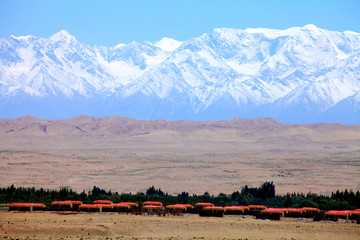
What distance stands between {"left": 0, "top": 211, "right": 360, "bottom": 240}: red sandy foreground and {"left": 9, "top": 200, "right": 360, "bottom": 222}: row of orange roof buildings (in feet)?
4.55

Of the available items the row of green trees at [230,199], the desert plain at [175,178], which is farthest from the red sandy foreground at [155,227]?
the row of green trees at [230,199]

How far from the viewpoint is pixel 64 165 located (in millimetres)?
118500

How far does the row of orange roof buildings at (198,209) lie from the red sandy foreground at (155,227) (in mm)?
1387

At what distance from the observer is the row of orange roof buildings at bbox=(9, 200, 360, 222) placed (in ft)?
166

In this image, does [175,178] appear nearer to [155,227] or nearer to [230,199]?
[230,199]

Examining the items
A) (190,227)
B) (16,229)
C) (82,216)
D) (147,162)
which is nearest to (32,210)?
(82,216)

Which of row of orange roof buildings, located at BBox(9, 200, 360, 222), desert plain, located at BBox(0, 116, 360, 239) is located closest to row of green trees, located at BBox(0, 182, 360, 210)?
row of orange roof buildings, located at BBox(9, 200, 360, 222)

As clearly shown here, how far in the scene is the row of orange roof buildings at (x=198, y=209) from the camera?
50.5 m

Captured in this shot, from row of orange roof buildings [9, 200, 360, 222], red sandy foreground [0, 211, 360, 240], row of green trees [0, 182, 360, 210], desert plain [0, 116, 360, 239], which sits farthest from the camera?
row of green trees [0, 182, 360, 210]

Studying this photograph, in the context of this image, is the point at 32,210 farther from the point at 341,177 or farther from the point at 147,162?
the point at 147,162

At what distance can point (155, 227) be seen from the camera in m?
44.8

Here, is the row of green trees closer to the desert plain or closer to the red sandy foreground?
the desert plain

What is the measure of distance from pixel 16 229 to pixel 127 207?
12.7 metres

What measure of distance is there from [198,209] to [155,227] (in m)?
9.24
